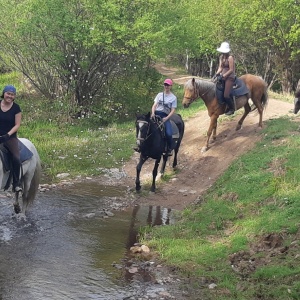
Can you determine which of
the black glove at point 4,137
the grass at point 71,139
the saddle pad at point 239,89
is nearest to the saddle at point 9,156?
the black glove at point 4,137

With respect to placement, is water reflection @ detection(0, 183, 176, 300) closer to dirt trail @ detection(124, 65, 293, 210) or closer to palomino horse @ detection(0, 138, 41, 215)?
palomino horse @ detection(0, 138, 41, 215)

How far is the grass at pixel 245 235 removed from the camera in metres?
7.09

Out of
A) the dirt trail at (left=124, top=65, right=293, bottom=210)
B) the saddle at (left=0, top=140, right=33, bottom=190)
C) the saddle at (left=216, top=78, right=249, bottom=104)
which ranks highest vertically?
the saddle at (left=216, top=78, right=249, bottom=104)

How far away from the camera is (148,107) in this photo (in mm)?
23297

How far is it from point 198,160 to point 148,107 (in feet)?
29.4

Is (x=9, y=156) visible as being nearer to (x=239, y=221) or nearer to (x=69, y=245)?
(x=69, y=245)

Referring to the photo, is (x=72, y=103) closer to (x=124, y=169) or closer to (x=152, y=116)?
(x=124, y=169)

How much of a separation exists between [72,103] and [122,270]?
14172 millimetres

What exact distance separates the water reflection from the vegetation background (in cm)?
87

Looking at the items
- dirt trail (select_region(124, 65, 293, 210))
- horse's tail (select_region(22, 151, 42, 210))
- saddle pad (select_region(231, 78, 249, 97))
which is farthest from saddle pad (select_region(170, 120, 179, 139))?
horse's tail (select_region(22, 151, 42, 210))

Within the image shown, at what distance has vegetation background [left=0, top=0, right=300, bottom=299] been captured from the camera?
7938 millimetres

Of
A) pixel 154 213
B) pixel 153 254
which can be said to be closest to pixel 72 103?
pixel 154 213

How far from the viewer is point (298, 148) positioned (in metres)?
12.4

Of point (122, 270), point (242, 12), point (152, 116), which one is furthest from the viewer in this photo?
point (242, 12)
